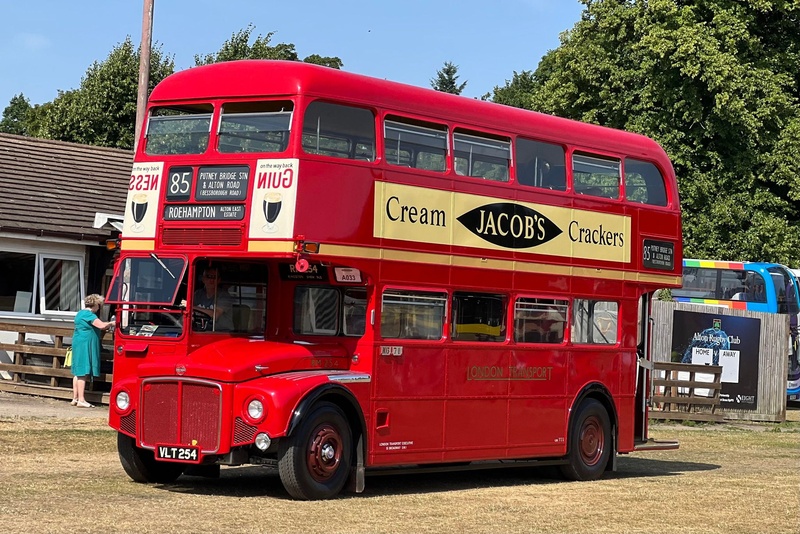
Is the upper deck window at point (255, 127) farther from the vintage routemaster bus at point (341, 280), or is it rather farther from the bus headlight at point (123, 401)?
the bus headlight at point (123, 401)

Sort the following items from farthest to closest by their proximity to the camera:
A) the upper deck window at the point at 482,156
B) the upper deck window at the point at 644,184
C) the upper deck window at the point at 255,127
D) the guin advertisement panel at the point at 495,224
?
the upper deck window at the point at 644,184, the upper deck window at the point at 482,156, the guin advertisement panel at the point at 495,224, the upper deck window at the point at 255,127

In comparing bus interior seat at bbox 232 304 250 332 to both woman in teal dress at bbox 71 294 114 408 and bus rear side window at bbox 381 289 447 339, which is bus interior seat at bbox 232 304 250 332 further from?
woman in teal dress at bbox 71 294 114 408

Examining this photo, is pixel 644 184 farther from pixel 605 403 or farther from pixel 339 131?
pixel 339 131

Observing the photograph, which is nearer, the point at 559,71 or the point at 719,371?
the point at 719,371

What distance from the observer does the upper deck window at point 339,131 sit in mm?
14227

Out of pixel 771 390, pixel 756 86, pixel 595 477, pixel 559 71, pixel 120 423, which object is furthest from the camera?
pixel 559 71

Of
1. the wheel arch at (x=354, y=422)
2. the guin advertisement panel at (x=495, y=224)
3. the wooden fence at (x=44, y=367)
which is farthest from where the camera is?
the wooden fence at (x=44, y=367)

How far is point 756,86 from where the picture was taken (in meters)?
41.4

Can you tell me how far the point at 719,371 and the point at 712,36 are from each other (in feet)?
53.6

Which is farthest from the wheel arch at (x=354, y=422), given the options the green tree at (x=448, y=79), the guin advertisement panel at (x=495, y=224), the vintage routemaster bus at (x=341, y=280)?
the green tree at (x=448, y=79)

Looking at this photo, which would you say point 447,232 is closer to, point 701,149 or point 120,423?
point 120,423

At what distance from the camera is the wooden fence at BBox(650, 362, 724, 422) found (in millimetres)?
28125

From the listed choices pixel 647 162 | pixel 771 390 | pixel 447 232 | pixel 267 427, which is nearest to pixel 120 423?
pixel 267 427

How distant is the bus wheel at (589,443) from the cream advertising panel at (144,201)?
6.11 metres
